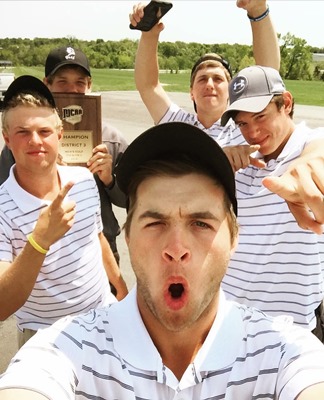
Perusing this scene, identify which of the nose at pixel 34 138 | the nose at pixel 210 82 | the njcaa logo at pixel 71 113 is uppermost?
the nose at pixel 210 82

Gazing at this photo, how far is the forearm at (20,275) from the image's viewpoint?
214cm

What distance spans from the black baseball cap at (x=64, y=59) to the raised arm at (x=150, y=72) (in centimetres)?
40

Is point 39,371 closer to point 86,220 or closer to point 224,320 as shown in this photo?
point 224,320

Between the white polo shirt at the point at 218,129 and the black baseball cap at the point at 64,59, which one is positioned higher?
the black baseball cap at the point at 64,59

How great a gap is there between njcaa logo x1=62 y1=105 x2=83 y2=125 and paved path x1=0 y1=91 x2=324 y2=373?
2.07 meters

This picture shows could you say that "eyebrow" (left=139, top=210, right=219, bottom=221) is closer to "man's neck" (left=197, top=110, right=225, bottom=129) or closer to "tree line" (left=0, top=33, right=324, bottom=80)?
"man's neck" (left=197, top=110, right=225, bottom=129)

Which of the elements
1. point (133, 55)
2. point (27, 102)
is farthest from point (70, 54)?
point (133, 55)

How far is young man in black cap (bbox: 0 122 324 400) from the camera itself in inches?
55.2

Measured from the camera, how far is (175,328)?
4.83 ft

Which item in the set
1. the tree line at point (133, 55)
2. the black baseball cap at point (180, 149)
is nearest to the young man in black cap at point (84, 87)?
the black baseball cap at point (180, 149)

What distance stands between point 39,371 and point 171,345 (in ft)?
1.33

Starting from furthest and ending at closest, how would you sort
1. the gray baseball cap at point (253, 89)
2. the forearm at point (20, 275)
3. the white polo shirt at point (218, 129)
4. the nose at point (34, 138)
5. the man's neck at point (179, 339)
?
the white polo shirt at point (218, 129) < the gray baseball cap at point (253, 89) < the nose at point (34, 138) < the forearm at point (20, 275) < the man's neck at point (179, 339)

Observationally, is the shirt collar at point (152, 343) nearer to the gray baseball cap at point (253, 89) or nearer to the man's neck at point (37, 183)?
the man's neck at point (37, 183)

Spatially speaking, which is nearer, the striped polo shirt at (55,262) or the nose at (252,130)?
the striped polo shirt at (55,262)
